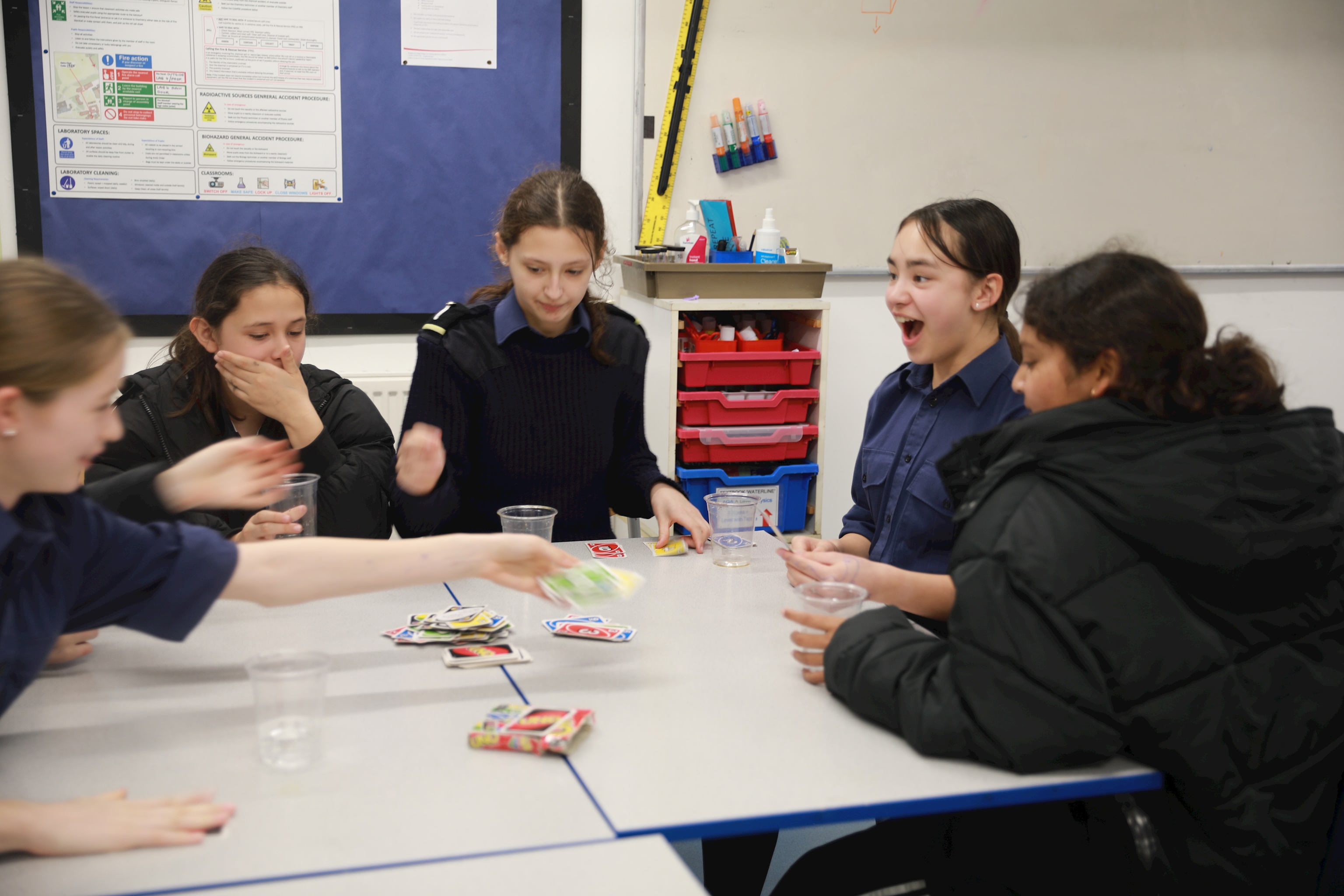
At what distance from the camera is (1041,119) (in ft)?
A: 13.9

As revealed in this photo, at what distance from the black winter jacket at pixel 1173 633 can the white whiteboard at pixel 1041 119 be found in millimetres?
2920

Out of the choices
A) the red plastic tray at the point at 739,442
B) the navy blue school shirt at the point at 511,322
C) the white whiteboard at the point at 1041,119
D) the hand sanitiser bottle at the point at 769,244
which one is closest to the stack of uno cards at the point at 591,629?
the navy blue school shirt at the point at 511,322

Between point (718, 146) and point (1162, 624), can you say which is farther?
point (718, 146)

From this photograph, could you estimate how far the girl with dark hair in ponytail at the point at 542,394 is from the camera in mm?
2189

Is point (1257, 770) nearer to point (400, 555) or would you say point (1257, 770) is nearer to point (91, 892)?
point (400, 555)

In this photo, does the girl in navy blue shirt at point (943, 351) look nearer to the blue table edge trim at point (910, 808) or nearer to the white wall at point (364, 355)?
the blue table edge trim at point (910, 808)

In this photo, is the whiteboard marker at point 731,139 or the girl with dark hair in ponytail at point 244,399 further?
the whiteboard marker at point 731,139

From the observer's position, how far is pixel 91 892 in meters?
0.95

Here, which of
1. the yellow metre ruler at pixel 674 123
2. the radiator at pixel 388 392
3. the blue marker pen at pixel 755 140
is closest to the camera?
the radiator at pixel 388 392

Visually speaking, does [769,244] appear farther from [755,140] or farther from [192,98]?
[192,98]

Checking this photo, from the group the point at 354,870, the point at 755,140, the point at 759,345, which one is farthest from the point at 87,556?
the point at 755,140

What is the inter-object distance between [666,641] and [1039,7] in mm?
3617

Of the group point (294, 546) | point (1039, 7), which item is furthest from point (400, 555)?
point (1039, 7)

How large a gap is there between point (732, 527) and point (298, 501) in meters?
0.83
